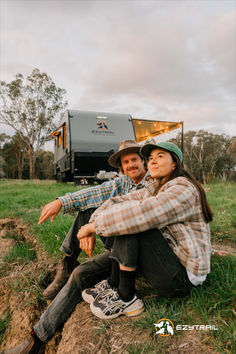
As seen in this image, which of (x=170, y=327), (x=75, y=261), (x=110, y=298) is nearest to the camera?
(x=170, y=327)

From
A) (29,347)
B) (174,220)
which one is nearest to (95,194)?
(174,220)

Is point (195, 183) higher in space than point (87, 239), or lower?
higher

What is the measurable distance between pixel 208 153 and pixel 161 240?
114 feet

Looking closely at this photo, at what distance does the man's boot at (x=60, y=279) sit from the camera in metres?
2.29

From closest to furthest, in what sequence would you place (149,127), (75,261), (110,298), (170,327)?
(170,327) → (110,298) → (75,261) → (149,127)

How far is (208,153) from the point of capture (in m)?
33.8

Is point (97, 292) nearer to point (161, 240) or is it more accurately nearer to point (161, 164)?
point (161, 240)

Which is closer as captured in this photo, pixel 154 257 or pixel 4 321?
pixel 154 257

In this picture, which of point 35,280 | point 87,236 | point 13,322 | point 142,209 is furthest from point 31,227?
point 142,209

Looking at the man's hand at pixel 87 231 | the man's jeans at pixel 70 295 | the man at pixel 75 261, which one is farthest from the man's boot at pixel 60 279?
the man's hand at pixel 87 231

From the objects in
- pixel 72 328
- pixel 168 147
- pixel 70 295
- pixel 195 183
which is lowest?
pixel 72 328

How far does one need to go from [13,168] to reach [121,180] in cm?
3692

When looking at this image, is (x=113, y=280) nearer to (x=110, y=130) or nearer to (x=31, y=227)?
(x=31, y=227)

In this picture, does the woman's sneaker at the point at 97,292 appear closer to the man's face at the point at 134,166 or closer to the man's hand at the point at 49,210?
the man's hand at the point at 49,210
